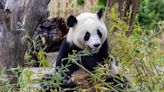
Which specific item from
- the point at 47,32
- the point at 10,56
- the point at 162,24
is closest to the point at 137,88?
the point at 162,24

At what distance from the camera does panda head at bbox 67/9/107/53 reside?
12.0 feet

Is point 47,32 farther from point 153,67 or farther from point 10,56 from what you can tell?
point 153,67

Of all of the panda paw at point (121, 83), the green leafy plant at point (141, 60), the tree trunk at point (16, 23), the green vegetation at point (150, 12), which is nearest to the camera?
the green leafy plant at point (141, 60)

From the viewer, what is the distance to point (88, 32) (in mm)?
3670

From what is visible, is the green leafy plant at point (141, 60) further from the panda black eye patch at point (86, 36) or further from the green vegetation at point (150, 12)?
the green vegetation at point (150, 12)

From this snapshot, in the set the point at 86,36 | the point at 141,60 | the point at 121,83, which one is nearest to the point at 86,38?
the point at 86,36

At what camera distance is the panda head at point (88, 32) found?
12.0ft

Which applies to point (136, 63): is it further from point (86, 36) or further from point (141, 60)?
point (86, 36)

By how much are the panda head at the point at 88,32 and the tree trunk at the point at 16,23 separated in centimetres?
29

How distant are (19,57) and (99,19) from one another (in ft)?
2.58

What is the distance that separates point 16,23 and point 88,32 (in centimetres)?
62

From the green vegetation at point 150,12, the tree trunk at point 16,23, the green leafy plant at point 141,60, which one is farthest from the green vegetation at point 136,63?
the green vegetation at point 150,12

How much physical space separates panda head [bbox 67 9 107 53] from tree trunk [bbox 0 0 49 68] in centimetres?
29

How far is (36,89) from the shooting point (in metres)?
2.19
